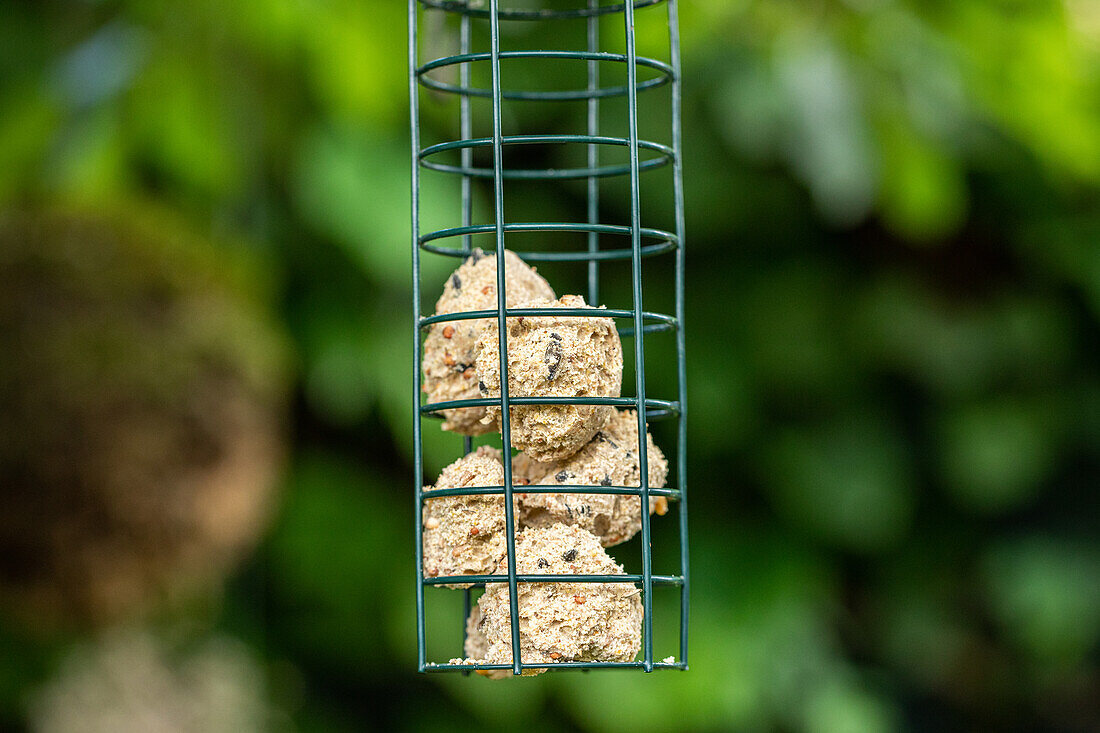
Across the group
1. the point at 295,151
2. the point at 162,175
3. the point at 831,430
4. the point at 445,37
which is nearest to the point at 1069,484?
the point at 831,430

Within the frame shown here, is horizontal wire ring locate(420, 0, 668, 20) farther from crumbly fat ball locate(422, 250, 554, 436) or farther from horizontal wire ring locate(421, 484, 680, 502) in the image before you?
horizontal wire ring locate(421, 484, 680, 502)

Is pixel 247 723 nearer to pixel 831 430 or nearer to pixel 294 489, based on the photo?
pixel 294 489

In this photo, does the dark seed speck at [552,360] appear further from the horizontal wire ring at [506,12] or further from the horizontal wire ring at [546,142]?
the horizontal wire ring at [506,12]

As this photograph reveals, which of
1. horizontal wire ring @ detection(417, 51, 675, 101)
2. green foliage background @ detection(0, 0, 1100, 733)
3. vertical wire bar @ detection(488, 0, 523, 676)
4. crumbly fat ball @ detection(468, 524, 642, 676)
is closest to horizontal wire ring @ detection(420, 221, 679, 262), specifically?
vertical wire bar @ detection(488, 0, 523, 676)

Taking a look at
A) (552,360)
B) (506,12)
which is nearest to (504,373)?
(552,360)

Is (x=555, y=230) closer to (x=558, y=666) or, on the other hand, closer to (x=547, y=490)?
(x=547, y=490)

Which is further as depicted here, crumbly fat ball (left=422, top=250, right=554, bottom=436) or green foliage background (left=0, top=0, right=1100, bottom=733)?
green foliage background (left=0, top=0, right=1100, bottom=733)
